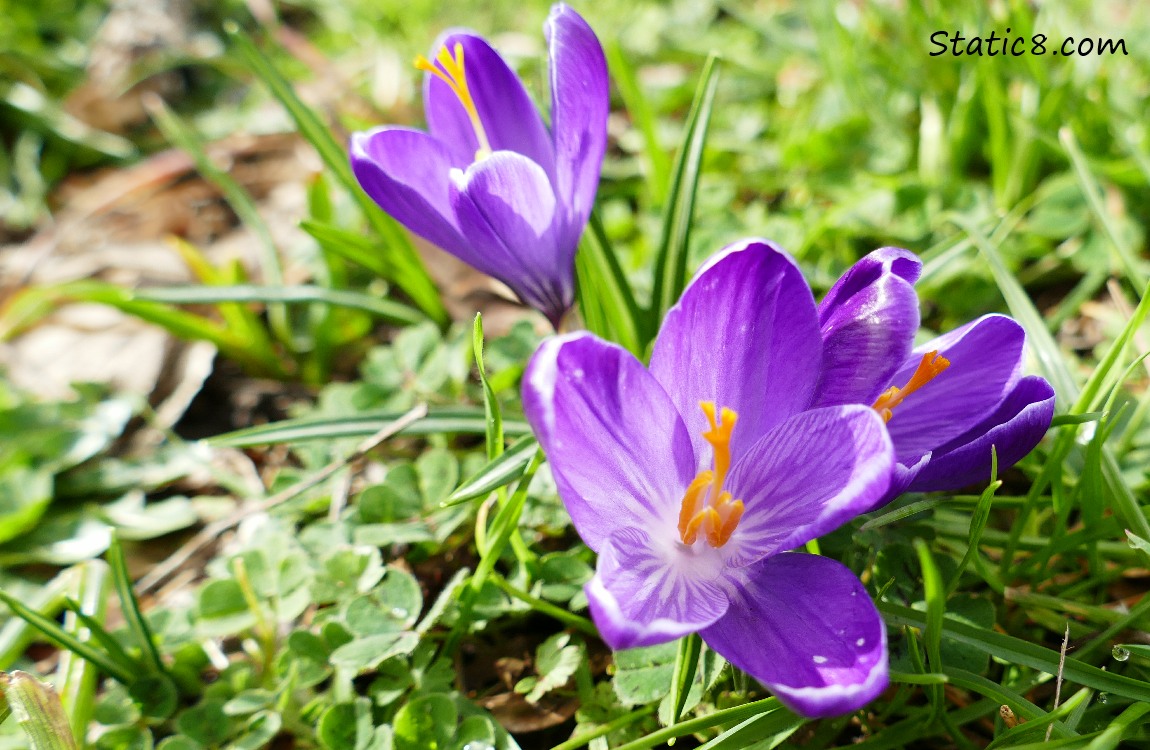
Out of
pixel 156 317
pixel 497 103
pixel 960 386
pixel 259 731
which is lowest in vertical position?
pixel 259 731

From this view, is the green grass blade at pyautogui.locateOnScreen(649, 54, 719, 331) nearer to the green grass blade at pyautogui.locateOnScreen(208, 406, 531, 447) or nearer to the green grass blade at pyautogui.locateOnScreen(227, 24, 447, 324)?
the green grass blade at pyautogui.locateOnScreen(208, 406, 531, 447)

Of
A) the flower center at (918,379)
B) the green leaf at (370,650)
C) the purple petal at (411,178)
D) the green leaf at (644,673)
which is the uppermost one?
the purple petal at (411,178)

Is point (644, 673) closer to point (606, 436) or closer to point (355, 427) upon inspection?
point (606, 436)

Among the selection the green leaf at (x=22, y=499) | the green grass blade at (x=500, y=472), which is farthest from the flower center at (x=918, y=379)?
the green leaf at (x=22, y=499)

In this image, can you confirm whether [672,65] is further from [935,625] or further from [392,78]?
[935,625]

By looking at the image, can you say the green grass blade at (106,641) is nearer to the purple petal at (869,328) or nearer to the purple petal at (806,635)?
the purple petal at (806,635)

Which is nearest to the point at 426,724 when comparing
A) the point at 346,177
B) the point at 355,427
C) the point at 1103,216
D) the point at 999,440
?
the point at 355,427

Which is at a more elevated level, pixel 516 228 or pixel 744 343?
pixel 516 228
